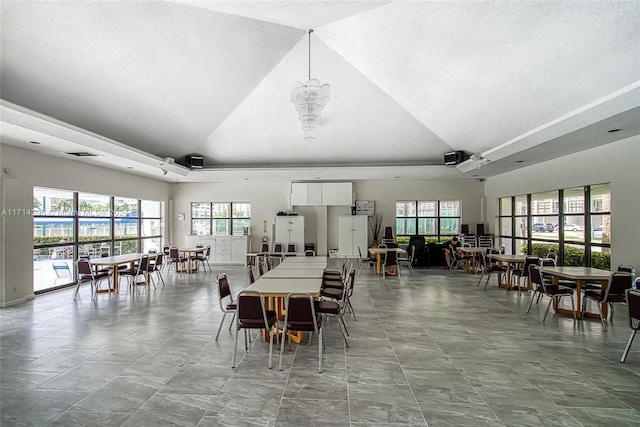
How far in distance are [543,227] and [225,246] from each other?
405 inches

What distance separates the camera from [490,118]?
6.17 meters

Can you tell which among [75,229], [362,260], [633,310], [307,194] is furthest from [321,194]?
[633,310]

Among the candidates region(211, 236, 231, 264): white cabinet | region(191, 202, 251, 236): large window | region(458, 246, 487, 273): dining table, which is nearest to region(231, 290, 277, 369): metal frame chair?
region(458, 246, 487, 273): dining table

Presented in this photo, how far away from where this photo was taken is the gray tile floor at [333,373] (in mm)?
2787

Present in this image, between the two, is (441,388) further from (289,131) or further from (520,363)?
(289,131)

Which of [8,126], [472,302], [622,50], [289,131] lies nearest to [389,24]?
[622,50]

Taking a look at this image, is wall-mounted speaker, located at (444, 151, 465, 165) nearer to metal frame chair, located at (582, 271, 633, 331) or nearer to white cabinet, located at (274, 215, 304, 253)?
metal frame chair, located at (582, 271, 633, 331)

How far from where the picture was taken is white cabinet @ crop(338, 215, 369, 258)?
468 inches

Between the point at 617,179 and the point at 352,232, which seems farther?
the point at 352,232

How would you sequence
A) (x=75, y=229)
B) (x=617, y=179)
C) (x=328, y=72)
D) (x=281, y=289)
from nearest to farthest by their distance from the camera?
(x=281, y=289)
(x=328, y=72)
(x=617, y=179)
(x=75, y=229)

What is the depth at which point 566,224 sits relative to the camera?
801 centimetres

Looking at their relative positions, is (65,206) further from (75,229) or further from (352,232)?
(352,232)

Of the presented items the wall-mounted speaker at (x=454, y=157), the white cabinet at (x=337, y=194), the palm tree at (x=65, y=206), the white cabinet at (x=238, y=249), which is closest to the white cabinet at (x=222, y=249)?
the white cabinet at (x=238, y=249)

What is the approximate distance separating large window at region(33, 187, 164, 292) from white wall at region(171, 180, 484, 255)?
1797mm
